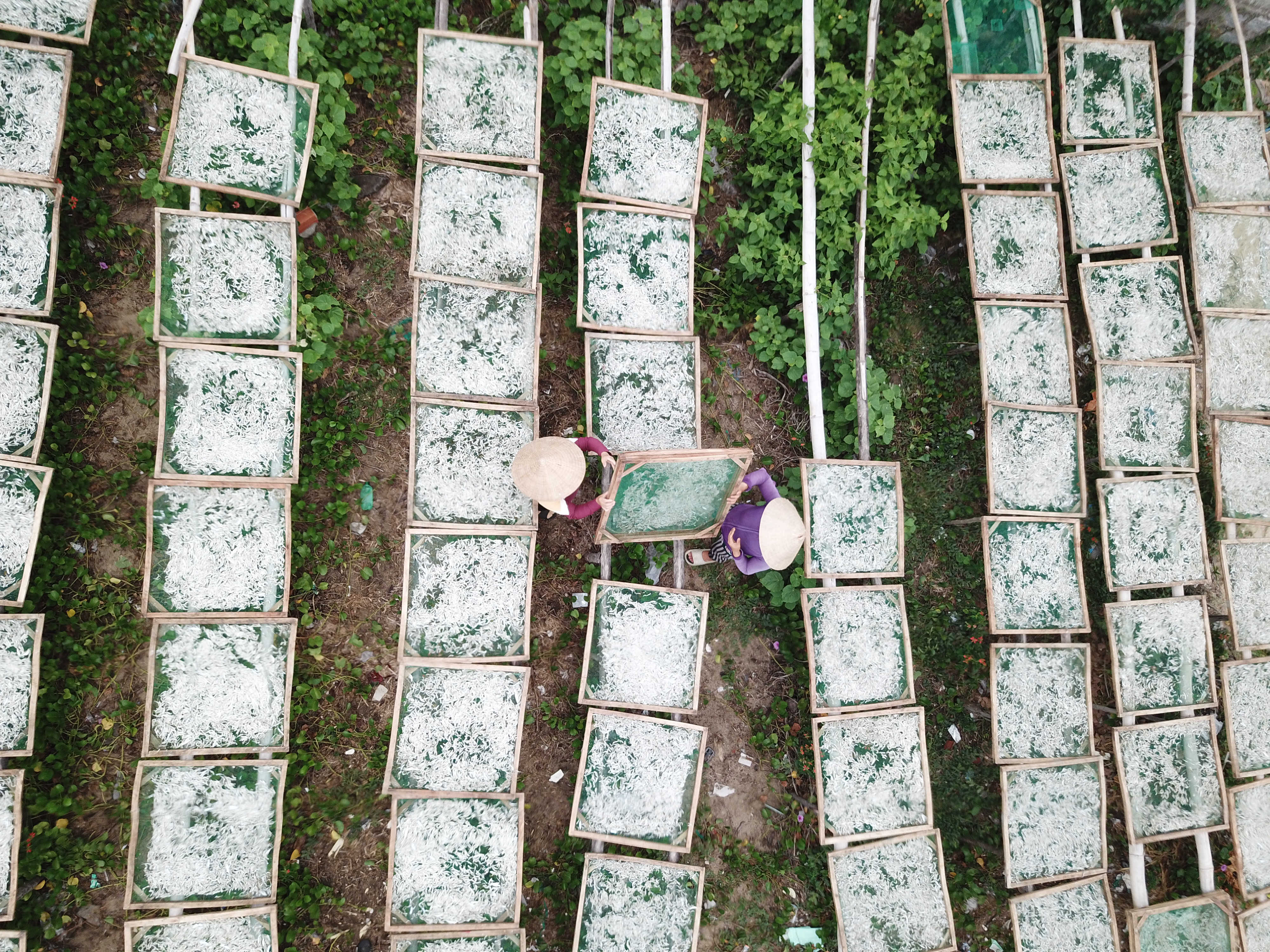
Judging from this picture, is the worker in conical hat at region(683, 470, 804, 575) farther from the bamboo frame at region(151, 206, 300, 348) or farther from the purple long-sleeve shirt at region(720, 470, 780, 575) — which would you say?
the bamboo frame at region(151, 206, 300, 348)

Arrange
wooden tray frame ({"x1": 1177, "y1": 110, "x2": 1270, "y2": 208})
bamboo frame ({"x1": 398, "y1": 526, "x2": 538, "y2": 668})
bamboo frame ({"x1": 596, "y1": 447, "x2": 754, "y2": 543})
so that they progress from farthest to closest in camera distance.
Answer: wooden tray frame ({"x1": 1177, "y1": 110, "x2": 1270, "y2": 208})
bamboo frame ({"x1": 398, "y1": 526, "x2": 538, "y2": 668})
bamboo frame ({"x1": 596, "y1": 447, "x2": 754, "y2": 543})

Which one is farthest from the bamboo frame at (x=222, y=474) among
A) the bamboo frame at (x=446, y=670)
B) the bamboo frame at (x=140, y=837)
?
the bamboo frame at (x=140, y=837)

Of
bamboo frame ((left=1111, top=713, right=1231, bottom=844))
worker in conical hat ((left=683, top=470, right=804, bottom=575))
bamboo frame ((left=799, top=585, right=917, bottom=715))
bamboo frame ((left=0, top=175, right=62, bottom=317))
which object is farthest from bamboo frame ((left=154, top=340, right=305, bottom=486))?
bamboo frame ((left=1111, top=713, right=1231, bottom=844))

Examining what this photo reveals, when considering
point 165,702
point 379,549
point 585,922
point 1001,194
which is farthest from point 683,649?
point 1001,194

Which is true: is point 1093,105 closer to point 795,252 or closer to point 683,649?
point 795,252

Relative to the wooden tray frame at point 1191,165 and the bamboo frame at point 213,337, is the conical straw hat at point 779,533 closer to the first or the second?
the bamboo frame at point 213,337

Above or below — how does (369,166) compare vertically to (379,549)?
above
